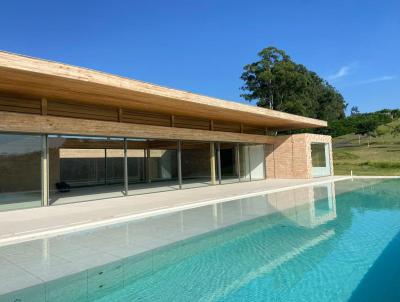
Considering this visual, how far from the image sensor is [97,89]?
9461 mm

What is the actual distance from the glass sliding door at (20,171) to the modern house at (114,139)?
0.03m

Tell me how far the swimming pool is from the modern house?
4.19 metres

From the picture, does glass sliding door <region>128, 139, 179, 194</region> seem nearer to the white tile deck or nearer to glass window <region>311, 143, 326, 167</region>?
the white tile deck

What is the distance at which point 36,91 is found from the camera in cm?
934

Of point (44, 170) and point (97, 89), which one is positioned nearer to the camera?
point (97, 89)

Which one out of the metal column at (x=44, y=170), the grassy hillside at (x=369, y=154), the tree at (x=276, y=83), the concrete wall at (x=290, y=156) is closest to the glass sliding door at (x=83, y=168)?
the metal column at (x=44, y=170)

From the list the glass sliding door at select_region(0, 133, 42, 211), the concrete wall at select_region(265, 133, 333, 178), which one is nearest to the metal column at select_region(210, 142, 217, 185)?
the concrete wall at select_region(265, 133, 333, 178)

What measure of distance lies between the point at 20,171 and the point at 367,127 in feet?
145

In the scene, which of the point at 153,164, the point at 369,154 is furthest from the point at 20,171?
the point at 369,154

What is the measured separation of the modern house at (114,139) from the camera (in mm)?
9117

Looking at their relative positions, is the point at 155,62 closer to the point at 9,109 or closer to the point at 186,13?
the point at 186,13

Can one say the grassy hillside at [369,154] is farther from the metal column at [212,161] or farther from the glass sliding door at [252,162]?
the metal column at [212,161]

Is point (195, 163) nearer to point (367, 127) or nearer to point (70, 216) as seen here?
point (70, 216)

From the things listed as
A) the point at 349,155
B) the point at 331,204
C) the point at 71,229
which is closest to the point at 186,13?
the point at 331,204
